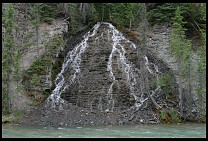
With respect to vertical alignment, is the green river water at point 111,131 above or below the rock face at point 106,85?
below

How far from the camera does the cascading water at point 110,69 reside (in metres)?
23.6

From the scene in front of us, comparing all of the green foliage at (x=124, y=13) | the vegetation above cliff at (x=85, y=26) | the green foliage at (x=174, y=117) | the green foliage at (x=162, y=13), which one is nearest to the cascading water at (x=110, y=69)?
the vegetation above cliff at (x=85, y=26)

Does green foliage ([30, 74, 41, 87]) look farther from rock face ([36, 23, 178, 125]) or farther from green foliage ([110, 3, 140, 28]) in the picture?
green foliage ([110, 3, 140, 28])

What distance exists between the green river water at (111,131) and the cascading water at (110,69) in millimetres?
3363

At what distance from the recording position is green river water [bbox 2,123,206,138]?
668 inches

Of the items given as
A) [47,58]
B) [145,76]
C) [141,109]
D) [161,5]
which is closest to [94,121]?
[141,109]

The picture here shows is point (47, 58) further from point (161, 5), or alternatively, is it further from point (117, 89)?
point (161, 5)

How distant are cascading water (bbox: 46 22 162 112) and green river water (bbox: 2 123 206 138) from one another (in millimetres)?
3363

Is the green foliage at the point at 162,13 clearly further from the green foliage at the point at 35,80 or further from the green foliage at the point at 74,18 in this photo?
the green foliage at the point at 35,80

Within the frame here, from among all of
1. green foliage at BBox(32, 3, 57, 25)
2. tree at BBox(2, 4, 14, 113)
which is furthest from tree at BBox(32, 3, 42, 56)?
tree at BBox(2, 4, 14, 113)

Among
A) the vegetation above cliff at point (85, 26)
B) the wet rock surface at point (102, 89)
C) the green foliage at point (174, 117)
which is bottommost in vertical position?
the green foliage at point (174, 117)

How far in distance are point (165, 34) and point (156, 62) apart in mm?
4288

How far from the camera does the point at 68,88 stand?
24.4 metres

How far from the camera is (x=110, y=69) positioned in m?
25.5
